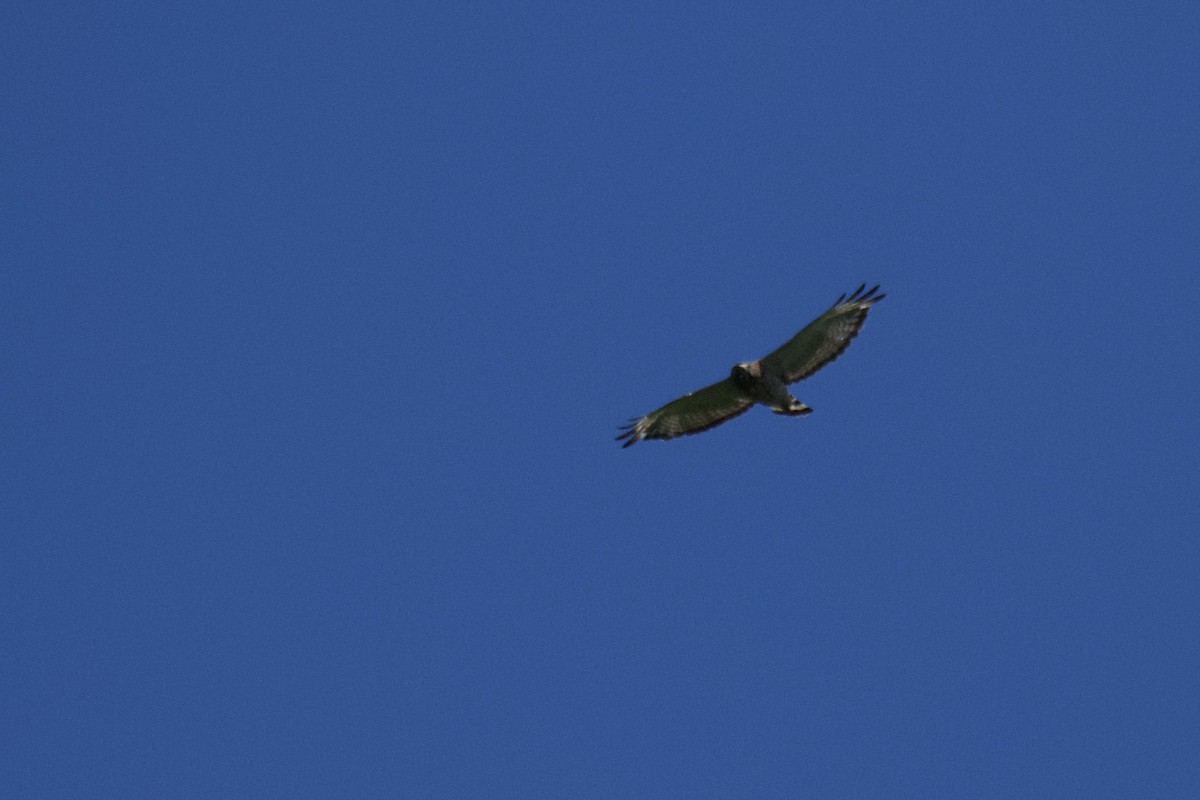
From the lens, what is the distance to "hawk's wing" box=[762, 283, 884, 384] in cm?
3450

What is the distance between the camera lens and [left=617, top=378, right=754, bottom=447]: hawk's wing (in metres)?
35.3

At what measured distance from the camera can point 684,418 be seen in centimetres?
3547

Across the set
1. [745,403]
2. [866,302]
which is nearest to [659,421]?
[745,403]

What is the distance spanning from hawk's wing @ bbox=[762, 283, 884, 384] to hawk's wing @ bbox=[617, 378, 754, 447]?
33.6 inches

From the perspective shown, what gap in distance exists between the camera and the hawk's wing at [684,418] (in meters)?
35.3

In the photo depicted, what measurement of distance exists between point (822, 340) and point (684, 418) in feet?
8.17

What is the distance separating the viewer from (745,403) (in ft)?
116

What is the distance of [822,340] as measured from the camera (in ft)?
114

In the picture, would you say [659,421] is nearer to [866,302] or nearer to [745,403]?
[745,403]

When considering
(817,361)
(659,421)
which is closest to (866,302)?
(817,361)

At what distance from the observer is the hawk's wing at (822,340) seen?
34.5 m

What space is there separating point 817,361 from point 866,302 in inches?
45.4

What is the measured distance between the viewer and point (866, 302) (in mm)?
34625

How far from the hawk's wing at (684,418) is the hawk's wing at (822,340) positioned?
85cm
